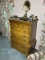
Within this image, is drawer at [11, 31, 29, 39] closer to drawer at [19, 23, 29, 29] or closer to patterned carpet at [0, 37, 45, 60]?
drawer at [19, 23, 29, 29]

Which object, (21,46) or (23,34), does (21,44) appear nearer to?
(21,46)

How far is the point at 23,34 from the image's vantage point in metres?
3.00

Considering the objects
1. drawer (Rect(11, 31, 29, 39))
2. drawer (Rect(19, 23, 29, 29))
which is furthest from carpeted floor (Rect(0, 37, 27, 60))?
drawer (Rect(19, 23, 29, 29))

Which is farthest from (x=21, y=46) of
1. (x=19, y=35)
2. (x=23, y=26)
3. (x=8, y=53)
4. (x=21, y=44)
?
(x=23, y=26)

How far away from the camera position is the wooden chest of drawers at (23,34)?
285cm

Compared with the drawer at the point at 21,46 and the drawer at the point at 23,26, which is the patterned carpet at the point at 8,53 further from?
the drawer at the point at 23,26

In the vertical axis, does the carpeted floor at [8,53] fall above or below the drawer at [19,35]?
below

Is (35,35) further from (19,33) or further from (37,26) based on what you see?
(19,33)

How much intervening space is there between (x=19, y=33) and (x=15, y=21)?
362mm

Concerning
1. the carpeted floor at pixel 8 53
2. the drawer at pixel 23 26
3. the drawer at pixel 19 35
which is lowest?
the carpeted floor at pixel 8 53

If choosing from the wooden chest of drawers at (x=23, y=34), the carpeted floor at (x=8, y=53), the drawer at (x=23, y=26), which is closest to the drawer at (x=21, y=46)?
the wooden chest of drawers at (x=23, y=34)

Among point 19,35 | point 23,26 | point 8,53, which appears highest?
point 23,26

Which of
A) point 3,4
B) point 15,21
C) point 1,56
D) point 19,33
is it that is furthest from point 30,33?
point 3,4

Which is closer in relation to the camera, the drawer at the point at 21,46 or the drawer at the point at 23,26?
the drawer at the point at 23,26
